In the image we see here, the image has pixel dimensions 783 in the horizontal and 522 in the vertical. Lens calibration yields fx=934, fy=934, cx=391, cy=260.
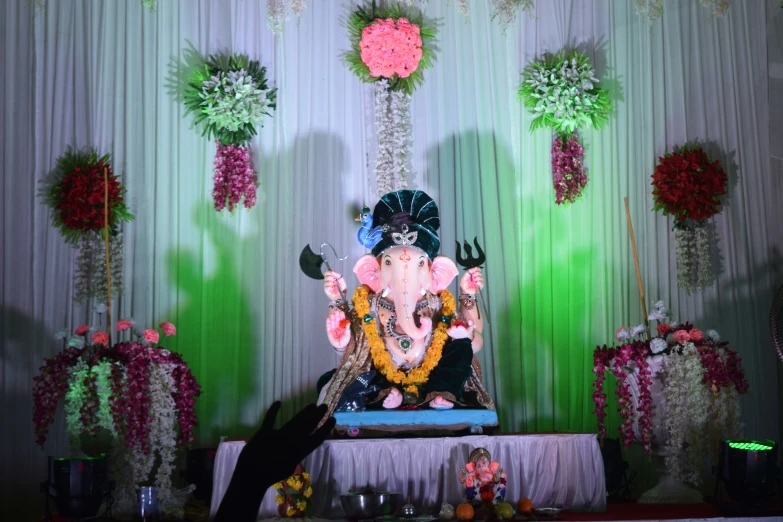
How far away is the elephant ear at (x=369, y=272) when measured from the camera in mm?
5273

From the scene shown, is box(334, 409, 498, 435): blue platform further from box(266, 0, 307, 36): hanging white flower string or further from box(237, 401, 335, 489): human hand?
box(237, 401, 335, 489): human hand

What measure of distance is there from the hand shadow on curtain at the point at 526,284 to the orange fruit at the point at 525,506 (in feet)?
4.33

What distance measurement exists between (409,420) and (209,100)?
2.39 metres

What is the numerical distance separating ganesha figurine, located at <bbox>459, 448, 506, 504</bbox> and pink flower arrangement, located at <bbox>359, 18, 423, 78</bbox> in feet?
8.28

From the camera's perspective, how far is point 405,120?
19.7 feet

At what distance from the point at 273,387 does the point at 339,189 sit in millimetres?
1322

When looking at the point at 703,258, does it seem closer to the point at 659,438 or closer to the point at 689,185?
the point at 689,185

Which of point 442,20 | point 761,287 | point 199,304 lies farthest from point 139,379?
point 761,287

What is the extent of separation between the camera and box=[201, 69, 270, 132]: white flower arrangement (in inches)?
228

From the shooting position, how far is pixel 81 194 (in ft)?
18.2

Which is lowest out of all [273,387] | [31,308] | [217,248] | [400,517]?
[400,517]

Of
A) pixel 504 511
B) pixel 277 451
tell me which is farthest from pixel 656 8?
pixel 277 451

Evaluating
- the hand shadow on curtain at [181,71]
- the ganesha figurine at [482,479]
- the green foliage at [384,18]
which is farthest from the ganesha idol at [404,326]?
the hand shadow on curtain at [181,71]

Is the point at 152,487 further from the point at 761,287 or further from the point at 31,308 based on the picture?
the point at 761,287
